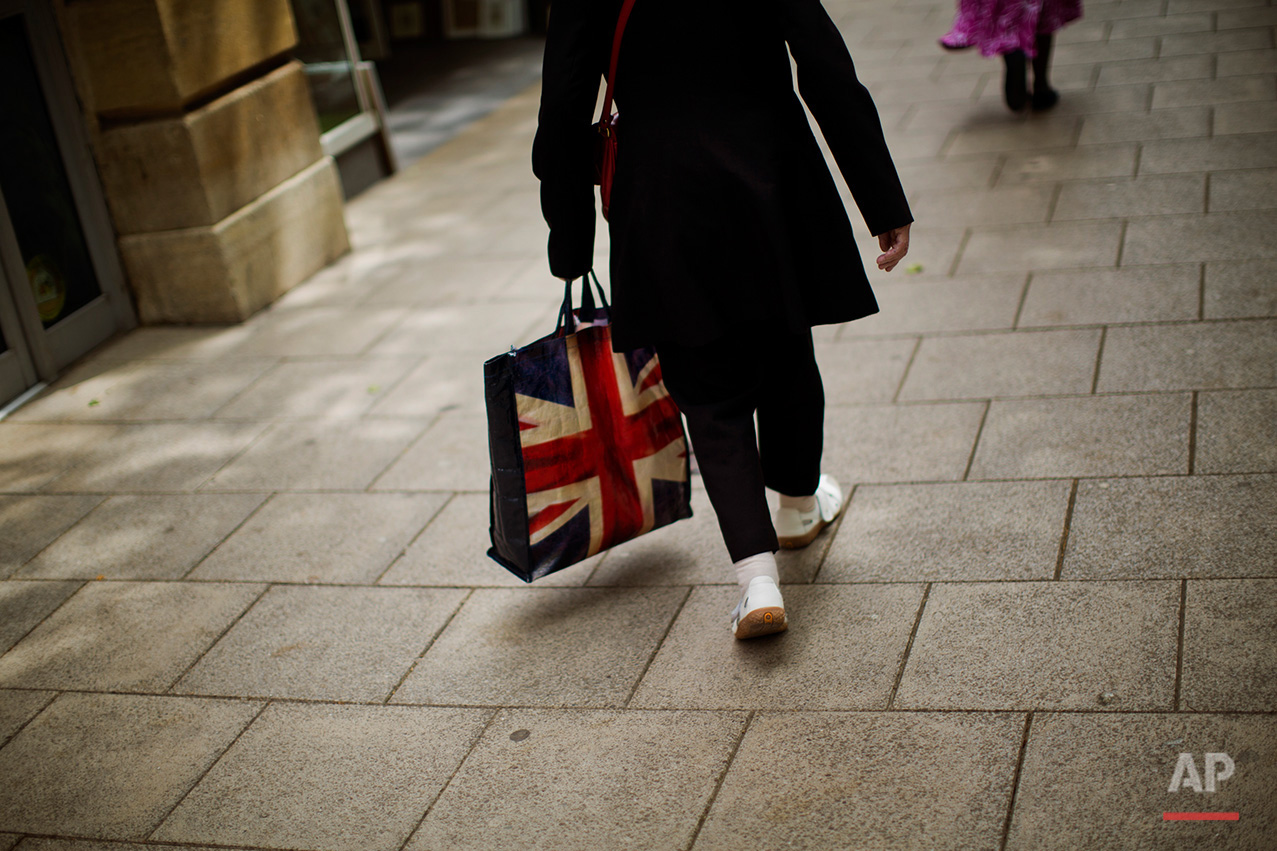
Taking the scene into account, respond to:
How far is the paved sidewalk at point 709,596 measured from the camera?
2.51 m

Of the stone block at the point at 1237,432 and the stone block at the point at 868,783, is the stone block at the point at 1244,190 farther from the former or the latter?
the stone block at the point at 868,783

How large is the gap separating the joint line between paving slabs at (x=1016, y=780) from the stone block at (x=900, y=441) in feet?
3.96

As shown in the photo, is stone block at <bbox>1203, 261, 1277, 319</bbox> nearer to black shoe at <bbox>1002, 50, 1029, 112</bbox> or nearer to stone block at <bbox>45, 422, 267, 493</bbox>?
black shoe at <bbox>1002, 50, 1029, 112</bbox>

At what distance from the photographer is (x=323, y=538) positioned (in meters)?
3.91

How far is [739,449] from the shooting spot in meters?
2.91

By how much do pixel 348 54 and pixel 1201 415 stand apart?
6522mm

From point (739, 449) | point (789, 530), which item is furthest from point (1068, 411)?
point (739, 449)

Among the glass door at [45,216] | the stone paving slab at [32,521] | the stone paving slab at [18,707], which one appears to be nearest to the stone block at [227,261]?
the glass door at [45,216]

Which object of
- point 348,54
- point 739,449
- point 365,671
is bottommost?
point 365,671

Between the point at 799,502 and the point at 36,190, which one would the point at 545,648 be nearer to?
the point at 799,502

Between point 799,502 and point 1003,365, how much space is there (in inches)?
54.5

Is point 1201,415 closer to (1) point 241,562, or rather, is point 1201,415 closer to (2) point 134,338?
(1) point 241,562

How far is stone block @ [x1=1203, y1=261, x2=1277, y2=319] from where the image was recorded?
4.30 m

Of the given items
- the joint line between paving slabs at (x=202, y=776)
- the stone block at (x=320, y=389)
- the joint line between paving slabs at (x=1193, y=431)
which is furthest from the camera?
the stone block at (x=320, y=389)
